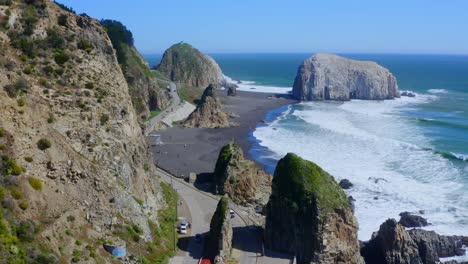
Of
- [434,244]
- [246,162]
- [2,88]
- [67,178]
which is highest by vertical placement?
[2,88]

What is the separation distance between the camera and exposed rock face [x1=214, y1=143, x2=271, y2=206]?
46.9m

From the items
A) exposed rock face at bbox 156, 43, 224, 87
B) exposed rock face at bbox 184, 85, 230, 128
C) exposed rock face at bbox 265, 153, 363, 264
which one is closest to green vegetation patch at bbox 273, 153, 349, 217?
exposed rock face at bbox 265, 153, 363, 264

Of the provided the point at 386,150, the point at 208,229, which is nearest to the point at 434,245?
the point at 208,229

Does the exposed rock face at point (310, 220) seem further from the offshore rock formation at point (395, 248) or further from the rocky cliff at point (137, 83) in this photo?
the rocky cliff at point (137, 83)

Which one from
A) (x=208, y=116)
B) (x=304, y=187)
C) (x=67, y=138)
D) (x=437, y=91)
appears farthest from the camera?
(x=437, y=91)

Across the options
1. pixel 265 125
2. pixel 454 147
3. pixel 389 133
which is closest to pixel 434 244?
pixel 454 147

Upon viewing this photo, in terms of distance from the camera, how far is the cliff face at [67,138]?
28031 mm

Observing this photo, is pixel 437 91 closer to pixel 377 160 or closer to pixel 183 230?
pixel 377 160

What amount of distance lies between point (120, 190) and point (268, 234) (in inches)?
408

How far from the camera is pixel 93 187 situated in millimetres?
31328

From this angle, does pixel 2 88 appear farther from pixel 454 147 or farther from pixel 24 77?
pixel 454 147

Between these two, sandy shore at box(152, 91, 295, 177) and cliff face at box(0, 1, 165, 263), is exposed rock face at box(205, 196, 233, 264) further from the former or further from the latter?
sandy shore at box(152, 91, 295, 177)

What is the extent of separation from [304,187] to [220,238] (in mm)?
6644

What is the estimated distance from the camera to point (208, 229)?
38.2m
